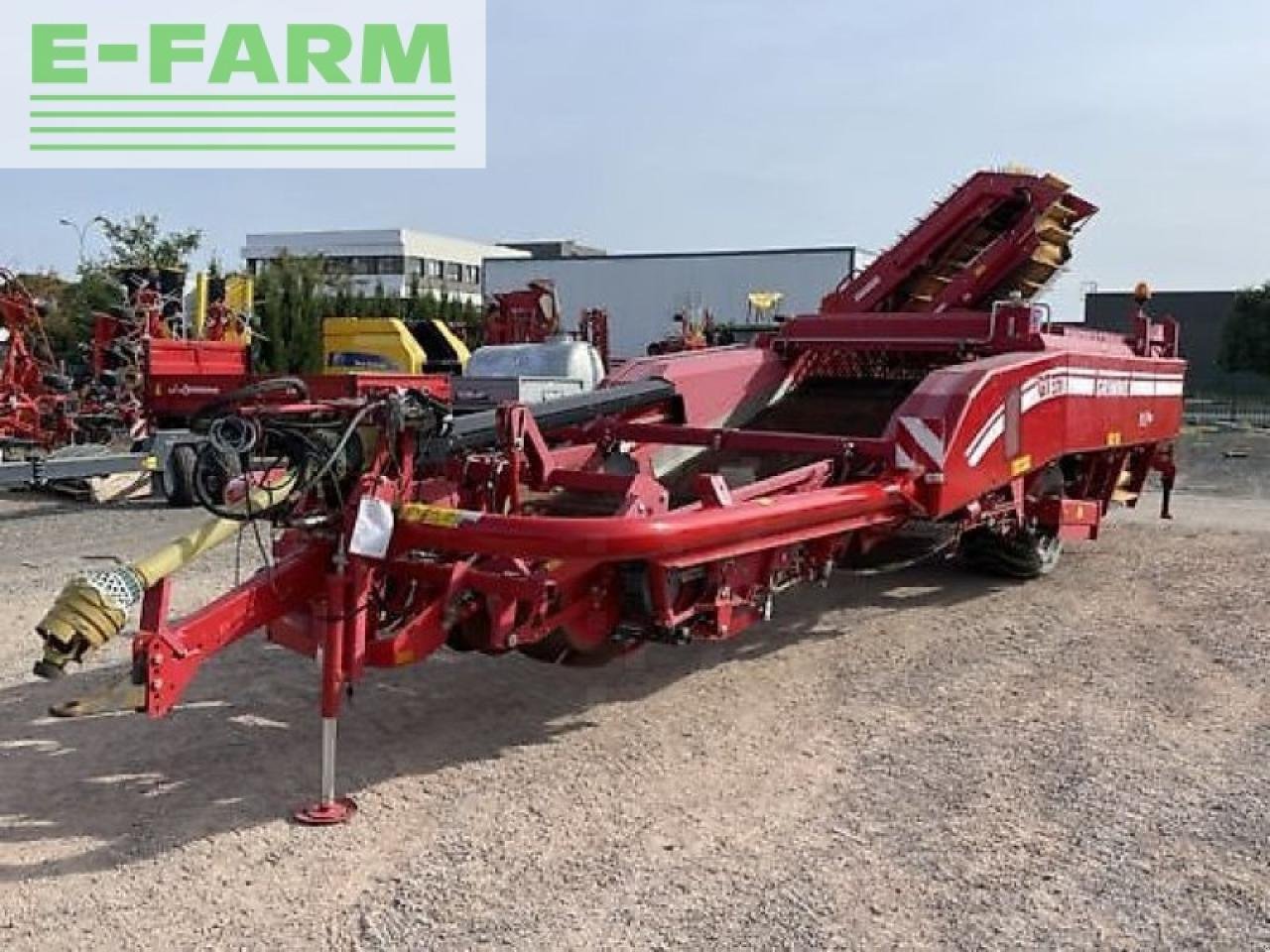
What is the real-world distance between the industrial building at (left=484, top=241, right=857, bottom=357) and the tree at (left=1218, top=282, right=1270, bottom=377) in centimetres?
2230

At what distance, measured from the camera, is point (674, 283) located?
31.1 m

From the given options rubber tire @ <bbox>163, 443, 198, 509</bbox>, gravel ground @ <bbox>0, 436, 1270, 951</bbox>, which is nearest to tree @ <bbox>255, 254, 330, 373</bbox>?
gravel ground @ <bbox>0, 436, 1270, 951</bbox>

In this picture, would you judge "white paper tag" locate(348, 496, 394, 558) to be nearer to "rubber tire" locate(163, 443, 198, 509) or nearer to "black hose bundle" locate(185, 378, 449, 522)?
"black hose bundle" locate(185, 378, 449, 522)

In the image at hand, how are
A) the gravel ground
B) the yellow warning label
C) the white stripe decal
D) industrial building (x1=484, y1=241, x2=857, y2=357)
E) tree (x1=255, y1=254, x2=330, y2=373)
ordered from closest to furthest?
the gravel ground → the yellow warning label → the white stripe decal → tree (x1=255, y1=254, x2=330, y2=373) → industrial building (x1=484, y1=241, x2=857, y2=357)

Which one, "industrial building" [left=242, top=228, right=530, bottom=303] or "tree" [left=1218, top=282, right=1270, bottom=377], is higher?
"industrial building" [left=242, top=228, right=530, bottom=303]

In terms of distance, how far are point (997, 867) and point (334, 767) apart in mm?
2094

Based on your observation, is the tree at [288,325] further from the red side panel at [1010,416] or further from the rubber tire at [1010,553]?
the red side panel at [1010,416]

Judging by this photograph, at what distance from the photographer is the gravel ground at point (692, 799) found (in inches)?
132

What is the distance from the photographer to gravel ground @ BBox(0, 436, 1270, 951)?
335 centimetres

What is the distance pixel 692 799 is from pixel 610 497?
121 cm

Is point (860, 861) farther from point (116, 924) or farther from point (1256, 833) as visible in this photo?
point (116, 924)

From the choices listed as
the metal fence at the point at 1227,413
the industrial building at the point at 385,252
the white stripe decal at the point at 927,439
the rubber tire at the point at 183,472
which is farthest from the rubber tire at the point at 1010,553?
the industrial building at the point at 385,252

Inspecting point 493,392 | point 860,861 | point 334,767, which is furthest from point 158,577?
point 493,392

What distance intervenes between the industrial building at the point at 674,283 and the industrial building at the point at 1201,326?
17.9 meters
